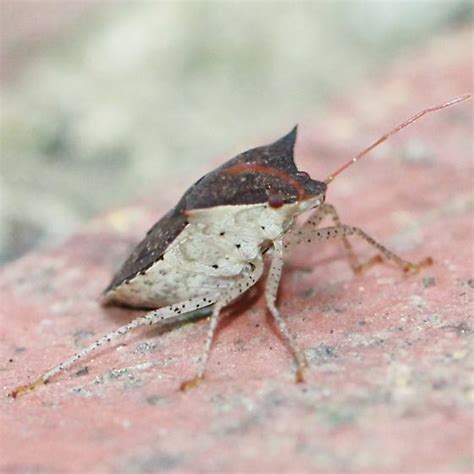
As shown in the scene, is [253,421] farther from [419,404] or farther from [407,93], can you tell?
[407,93]

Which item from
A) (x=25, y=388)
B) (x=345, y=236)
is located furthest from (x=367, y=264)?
(x=25, y=388)

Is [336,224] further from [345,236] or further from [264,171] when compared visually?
[264,171]

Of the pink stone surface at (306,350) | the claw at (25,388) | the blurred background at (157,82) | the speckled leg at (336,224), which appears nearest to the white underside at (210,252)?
the pink stone surface at (306,350)

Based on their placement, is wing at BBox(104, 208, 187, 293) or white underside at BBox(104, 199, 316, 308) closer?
white underside at BBox(104, 199, 316, 308)

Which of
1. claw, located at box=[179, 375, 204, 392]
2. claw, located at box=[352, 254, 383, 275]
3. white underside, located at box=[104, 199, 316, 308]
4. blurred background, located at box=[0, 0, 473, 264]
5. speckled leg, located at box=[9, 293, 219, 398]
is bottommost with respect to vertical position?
claw, located at box=[179, 375, 204, 392]

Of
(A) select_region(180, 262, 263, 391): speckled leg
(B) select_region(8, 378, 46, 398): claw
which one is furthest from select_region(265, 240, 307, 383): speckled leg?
(B) select_region(8, 378, 46, 398): claw

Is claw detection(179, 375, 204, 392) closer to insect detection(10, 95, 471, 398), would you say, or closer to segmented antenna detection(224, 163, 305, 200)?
insect detection(10, 95, 471, 398)
